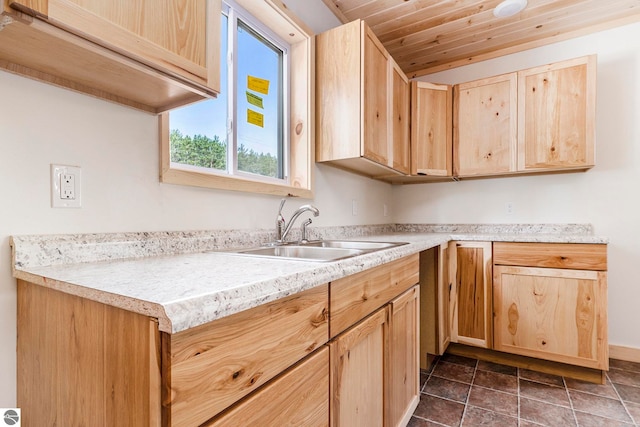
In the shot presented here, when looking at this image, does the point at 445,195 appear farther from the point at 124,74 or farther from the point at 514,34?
the point at 124,74

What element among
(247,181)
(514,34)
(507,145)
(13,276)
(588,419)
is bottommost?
(588,419)

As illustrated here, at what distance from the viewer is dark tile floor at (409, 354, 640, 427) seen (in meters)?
1.62

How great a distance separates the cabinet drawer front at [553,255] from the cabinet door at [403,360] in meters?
0.91

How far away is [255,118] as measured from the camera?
1.73 meters

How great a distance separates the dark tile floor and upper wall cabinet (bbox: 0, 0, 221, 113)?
1823mm

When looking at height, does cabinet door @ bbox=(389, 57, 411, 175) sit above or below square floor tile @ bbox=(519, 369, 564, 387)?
above

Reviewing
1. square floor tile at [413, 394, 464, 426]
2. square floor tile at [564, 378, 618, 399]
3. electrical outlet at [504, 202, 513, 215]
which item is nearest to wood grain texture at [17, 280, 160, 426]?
square floor tile at [413, 394, 464, 426]

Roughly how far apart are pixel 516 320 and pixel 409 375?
1.08 metres

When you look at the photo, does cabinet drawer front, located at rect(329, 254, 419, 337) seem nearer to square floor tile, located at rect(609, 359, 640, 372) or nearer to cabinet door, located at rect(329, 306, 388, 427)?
cabinet door, located at rect(329, 306, 388, 427)

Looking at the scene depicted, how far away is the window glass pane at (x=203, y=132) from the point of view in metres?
1.34

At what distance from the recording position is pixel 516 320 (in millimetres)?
2168

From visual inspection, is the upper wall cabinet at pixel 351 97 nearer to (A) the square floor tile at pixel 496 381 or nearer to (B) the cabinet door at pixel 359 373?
(B) the cabinet door at pixel 359 373

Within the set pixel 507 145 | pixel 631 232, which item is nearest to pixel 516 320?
pixel 631 232

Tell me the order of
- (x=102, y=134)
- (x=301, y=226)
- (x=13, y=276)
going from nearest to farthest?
1. (x=13, y=276)
2. (x=102, y=134)
3. (x=301, y=226)
